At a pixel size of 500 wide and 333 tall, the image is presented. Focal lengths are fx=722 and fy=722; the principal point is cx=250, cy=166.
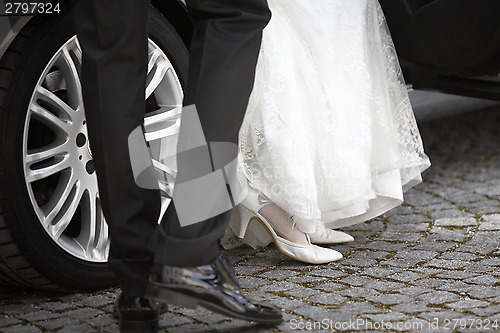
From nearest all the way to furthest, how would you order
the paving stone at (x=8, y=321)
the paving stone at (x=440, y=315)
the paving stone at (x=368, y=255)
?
the paving stone at (x=440, y=315)
the paving stone at (x=8, y=321)
the paving stone at (x=368, y=255)

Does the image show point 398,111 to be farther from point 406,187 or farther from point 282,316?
point 282,316

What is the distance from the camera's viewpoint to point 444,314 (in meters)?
2.01

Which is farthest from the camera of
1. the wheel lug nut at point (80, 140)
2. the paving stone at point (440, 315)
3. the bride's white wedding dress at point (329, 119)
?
the bride's white wedding dress at point (329, 119)

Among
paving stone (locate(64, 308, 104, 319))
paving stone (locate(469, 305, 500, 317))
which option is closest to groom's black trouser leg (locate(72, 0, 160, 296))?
paving stone (locate(64, 308, 104, 319))

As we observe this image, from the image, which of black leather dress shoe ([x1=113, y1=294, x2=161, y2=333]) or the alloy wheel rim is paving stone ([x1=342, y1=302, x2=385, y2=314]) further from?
the alloy wheel rim

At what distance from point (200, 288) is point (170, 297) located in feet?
0.25

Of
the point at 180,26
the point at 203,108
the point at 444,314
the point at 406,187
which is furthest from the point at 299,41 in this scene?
the point at 444,314

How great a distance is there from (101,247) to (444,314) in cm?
110

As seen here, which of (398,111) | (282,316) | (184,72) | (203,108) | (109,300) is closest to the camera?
(203,108)

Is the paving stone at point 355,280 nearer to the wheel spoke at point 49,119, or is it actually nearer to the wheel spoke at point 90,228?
the wheel spoke at point 90,228

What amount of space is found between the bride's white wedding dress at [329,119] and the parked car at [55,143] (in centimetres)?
31

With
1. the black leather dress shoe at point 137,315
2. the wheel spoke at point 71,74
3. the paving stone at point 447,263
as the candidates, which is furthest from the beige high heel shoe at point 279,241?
the black leather dress shoe at point 137,315

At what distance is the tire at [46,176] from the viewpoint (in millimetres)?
2094

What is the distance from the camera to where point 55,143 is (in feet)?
7.51
